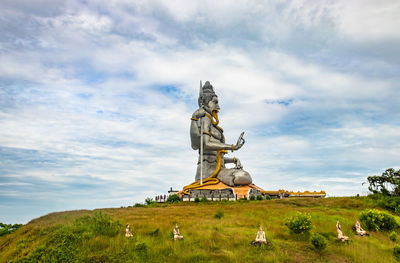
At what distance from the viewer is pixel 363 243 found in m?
14.5

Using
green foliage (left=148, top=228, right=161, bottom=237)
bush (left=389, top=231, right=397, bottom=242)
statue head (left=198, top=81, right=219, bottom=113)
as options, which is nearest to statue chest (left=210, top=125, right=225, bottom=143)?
statue head (left=198, top=81, right=219, bottom=113)

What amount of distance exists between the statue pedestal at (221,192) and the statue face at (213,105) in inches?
297

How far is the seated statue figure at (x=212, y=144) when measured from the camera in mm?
31953

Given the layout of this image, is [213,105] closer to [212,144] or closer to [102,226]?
[212,144]

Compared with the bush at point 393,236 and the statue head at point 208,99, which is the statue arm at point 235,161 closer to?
the statue head at point 208,99

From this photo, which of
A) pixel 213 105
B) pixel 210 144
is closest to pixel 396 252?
pixel 210 144

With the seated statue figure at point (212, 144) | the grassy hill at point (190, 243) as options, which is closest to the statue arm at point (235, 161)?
the seated statue figure at point (212, 144)

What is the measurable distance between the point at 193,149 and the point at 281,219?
17269 millimetres

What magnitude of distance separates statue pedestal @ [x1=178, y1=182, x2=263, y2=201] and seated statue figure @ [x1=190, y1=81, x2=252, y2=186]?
20.4 inches

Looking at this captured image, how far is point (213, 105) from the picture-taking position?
34.4 metres

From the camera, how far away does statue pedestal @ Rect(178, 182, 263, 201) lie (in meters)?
30.8

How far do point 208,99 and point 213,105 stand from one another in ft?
2.78

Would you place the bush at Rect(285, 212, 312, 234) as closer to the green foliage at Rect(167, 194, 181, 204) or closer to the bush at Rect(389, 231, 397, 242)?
the bush at Rect(389, 231, 397, 242)

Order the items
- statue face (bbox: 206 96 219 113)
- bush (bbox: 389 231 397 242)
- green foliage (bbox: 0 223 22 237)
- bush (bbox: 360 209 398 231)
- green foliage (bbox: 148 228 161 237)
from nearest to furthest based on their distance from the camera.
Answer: green foliage (bbox: 148 228 161 237)
bush (bbox: 389 231 397 242)
bush (bbox: 360 209 398 231)
green foliage (bbox: 0 223 22 237)
statue face (bbox: 206 96 219 113)
